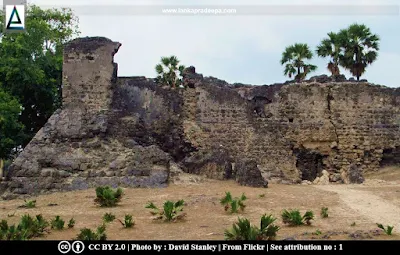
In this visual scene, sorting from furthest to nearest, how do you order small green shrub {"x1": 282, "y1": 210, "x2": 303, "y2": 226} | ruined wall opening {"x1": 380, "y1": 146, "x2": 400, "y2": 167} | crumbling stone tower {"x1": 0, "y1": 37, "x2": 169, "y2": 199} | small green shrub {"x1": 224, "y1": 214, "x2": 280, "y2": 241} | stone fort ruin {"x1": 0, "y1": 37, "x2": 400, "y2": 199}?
1. ruined wall opening {"x1": 380, "y1": 146, "x2": 400, "y2": 167}
2. stone fort ruin {"x1": 0, "y1": 37, "x2": 400, "y2": 199}
3. crumbling stone tower {"x1": 0, "y1": 37, "x2": 169, "y2": 199}
4. small green shrub {"x1": 282, "y1": 210, "x2": 303, "y2": 226}
5. small green shrub {"x1": 224, "y1": 214, "x2": 280, "y2": 241}

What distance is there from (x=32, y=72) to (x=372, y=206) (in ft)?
53.2

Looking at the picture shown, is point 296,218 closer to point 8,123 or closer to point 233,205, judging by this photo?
point 233,205

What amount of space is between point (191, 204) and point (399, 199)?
16.2ft

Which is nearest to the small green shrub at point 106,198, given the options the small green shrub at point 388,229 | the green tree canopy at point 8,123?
the small green shrub at point 388,229

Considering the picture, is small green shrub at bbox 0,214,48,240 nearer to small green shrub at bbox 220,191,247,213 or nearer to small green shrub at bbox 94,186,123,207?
small green shrub at bbox 94,186,123,207

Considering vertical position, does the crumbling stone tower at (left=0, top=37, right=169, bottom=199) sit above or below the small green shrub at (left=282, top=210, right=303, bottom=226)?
above

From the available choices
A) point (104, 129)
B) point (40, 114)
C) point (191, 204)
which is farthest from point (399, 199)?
point (40, 114)

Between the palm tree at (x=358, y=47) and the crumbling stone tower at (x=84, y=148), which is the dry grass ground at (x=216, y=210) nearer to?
the crumbling stone tower at (x=84, y=148)

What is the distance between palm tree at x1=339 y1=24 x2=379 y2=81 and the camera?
2447cm

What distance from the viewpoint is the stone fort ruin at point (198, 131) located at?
47.9ft

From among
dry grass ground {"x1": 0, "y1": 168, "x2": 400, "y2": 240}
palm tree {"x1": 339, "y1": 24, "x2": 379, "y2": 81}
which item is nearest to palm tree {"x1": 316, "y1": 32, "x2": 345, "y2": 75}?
palm tree {"x1": 339, "y1": 24, "x2": 379, "y2": 81}

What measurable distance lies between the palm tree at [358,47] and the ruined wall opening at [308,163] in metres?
7.46

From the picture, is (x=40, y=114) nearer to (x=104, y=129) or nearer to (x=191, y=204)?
(x=104, y=129)

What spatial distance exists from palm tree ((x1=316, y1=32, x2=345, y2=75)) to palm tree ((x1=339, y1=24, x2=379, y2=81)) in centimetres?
26
